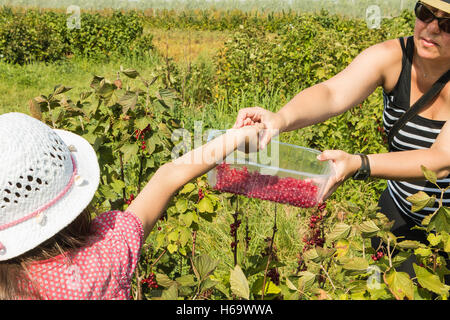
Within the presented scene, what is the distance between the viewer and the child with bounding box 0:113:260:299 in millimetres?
1072

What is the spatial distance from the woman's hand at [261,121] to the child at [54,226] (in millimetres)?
509

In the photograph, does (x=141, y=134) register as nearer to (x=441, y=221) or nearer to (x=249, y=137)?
(x=249, y=137)

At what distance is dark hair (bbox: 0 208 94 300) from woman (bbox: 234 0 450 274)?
2.41 feet

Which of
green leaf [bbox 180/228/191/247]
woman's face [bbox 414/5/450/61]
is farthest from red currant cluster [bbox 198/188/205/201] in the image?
woman's face [bbox 414/5/450/61]

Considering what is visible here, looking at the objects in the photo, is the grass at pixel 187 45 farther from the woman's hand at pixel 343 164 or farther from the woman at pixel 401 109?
the woman's hand at pixel 343 164

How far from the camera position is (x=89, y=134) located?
198 cm

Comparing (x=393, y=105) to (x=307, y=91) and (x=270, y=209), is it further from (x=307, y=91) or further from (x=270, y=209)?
(x=270, y=209)

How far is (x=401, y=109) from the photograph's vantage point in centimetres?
183

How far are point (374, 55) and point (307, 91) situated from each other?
0.31 m

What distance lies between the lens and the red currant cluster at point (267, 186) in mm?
1707

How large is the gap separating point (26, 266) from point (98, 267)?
0.18 m

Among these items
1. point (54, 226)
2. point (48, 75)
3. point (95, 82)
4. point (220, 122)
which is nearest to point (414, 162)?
point (54, 226)
